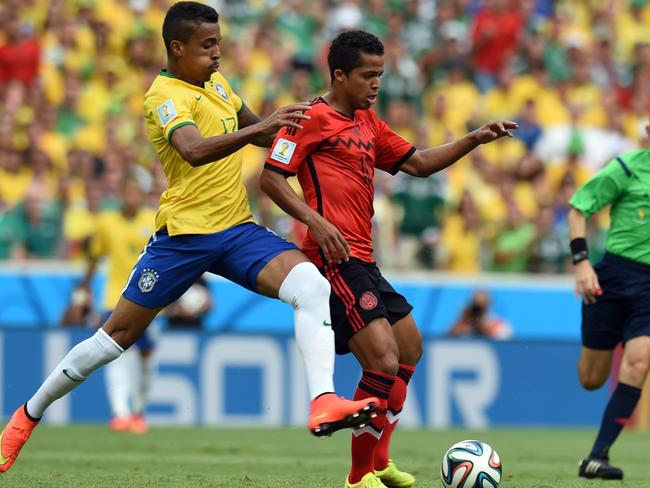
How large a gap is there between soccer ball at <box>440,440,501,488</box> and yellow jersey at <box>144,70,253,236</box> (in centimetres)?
177

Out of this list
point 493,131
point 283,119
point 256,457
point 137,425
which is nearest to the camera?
point 283,119

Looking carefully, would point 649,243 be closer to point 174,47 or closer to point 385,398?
point 385,398

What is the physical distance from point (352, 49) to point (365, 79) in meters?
0.18

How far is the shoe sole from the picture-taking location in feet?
20.4

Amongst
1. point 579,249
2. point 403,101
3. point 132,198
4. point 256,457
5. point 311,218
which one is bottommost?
point 256,457

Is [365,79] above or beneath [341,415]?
above

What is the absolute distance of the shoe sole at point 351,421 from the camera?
244 inches

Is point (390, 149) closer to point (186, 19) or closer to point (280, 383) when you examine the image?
point (186, 19)

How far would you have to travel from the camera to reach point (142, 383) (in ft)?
43.0

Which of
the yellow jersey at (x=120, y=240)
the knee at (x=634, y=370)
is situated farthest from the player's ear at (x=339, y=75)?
the yellow jersey at (x=120, y=240)

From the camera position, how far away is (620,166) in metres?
8.85

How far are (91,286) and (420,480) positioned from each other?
658 centimetres

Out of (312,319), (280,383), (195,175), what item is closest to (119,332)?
(195,175)

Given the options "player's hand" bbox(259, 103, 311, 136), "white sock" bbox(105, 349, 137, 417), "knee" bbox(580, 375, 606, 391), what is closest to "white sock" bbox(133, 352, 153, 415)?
"white sock" bbox(105, 349, 137, 417)
